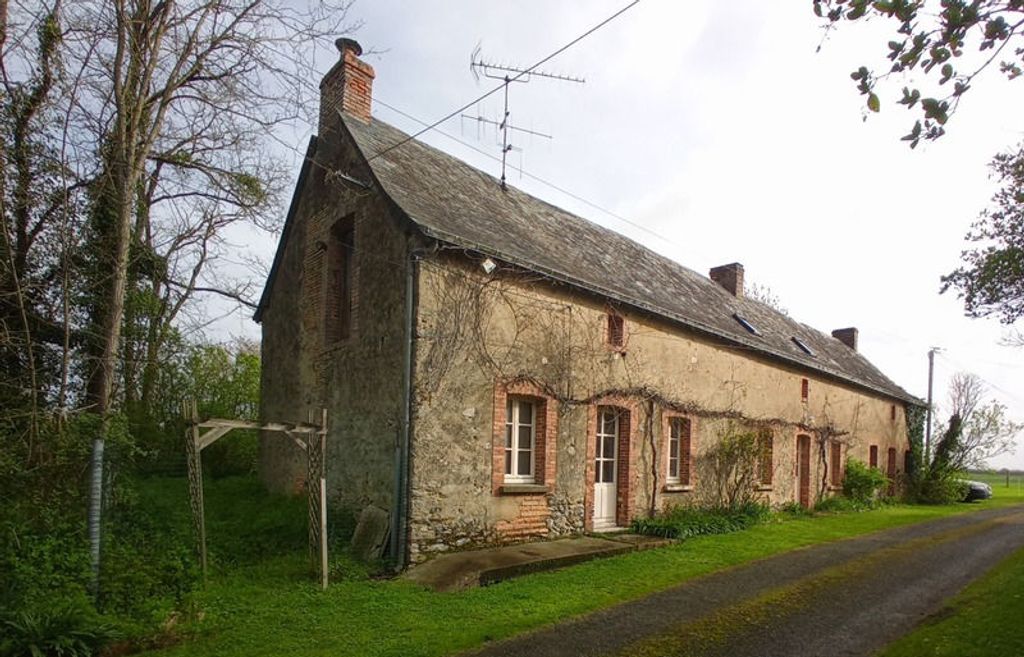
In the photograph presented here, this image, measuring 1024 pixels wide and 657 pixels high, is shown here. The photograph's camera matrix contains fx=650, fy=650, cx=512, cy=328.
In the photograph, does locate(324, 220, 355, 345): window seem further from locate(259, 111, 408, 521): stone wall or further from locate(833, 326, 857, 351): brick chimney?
locate(833, 326, 857, 351): brick chimney

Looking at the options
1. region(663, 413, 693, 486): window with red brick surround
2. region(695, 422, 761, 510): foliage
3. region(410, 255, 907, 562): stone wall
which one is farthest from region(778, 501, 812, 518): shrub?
region(663, 413, 693, 486): window with red brick surround

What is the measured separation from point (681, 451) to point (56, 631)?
35.9 feet

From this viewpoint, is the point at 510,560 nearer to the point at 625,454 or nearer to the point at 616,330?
the point at 625,454

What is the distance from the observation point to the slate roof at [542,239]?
395 inches

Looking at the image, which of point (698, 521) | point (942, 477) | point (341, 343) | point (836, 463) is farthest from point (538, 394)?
point (942, 477)

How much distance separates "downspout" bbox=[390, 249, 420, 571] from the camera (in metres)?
8.38

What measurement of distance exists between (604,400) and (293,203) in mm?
7004

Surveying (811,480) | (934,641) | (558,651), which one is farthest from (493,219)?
(811,480)

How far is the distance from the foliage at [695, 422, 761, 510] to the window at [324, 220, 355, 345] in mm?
7765

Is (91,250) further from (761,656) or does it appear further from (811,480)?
(811,480)

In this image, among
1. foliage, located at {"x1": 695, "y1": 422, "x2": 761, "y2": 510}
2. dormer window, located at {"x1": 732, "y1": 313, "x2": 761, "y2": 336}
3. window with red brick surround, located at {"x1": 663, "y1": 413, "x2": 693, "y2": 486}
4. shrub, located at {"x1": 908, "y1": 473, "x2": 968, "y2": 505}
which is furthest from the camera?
shrub, located at {"x1": 908, "y1": 473, "x2": 968, "y2": 505}

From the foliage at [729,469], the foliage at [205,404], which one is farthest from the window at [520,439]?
the foliage at [205,404]

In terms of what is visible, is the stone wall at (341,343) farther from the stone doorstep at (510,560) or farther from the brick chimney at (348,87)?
the stone doorstep at (510,560)

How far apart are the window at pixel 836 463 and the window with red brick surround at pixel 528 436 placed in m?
12.8
